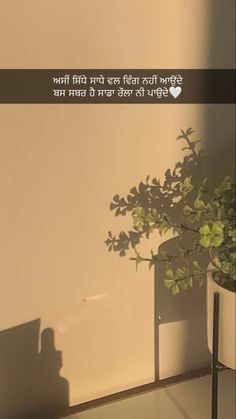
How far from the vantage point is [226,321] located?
2.93ft

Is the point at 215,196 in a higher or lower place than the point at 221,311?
higher

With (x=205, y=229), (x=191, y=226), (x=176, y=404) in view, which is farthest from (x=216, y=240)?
(x=176, y=404)

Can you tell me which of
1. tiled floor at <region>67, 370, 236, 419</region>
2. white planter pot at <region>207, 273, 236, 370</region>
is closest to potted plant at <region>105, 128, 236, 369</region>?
white planter pot at <region>207, 273, 236, 370</region>

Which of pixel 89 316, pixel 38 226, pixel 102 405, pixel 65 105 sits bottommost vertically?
pixel 102 405

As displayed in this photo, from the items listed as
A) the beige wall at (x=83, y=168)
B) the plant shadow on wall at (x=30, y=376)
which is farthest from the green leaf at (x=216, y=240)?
the plant shadow on wall at (x=30, y=376)

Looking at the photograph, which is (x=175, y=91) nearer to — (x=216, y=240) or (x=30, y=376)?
(x=216, y=240)

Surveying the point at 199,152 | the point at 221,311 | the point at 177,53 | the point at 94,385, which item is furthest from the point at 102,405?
the point at 177,53

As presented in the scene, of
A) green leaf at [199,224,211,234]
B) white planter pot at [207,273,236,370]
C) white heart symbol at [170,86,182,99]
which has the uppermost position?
white heart symbol at [170,86,182,99]

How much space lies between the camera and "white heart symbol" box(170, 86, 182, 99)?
943mm

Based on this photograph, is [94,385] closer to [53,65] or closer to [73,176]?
[73,176]

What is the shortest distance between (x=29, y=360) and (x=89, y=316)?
99mm

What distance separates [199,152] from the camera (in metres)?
0.99

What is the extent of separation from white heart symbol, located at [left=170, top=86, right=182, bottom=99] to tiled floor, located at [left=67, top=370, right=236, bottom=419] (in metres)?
0.41

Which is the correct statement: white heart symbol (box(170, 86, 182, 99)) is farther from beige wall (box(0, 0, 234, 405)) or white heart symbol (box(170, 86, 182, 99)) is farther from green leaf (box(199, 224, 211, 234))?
green leaf (box(199, 224, 211, 234))
